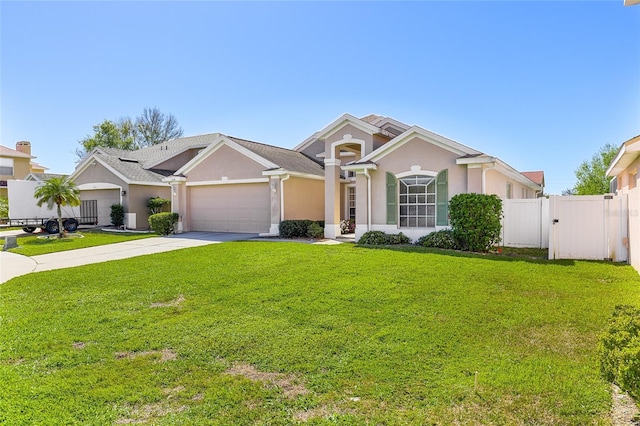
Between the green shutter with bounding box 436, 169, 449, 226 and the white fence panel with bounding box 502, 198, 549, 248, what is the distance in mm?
1944

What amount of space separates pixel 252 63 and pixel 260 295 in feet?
37.2

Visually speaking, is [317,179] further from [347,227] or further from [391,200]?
[391,200]

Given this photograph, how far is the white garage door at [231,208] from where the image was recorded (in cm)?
1981

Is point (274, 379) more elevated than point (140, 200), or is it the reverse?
point (140, 200)

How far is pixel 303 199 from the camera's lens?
20141mm

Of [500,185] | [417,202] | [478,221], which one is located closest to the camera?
[478,221]

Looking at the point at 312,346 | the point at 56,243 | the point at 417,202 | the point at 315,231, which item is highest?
the point at 417,202

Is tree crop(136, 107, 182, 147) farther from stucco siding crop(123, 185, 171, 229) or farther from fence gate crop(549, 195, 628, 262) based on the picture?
fence gate crop(549, 195, 628, 262)

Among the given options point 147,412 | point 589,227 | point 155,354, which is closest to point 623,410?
point 147,412

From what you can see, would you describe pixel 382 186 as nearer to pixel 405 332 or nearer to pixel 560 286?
pixel 560 286

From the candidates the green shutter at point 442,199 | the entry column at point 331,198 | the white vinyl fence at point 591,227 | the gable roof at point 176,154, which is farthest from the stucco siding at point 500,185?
the gable roof at point 176,154

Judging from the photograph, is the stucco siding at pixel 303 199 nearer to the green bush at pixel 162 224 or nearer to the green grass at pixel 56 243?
the green bush at pixel 162 224

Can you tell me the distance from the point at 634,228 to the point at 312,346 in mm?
9044

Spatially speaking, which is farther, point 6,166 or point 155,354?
point 6,166
